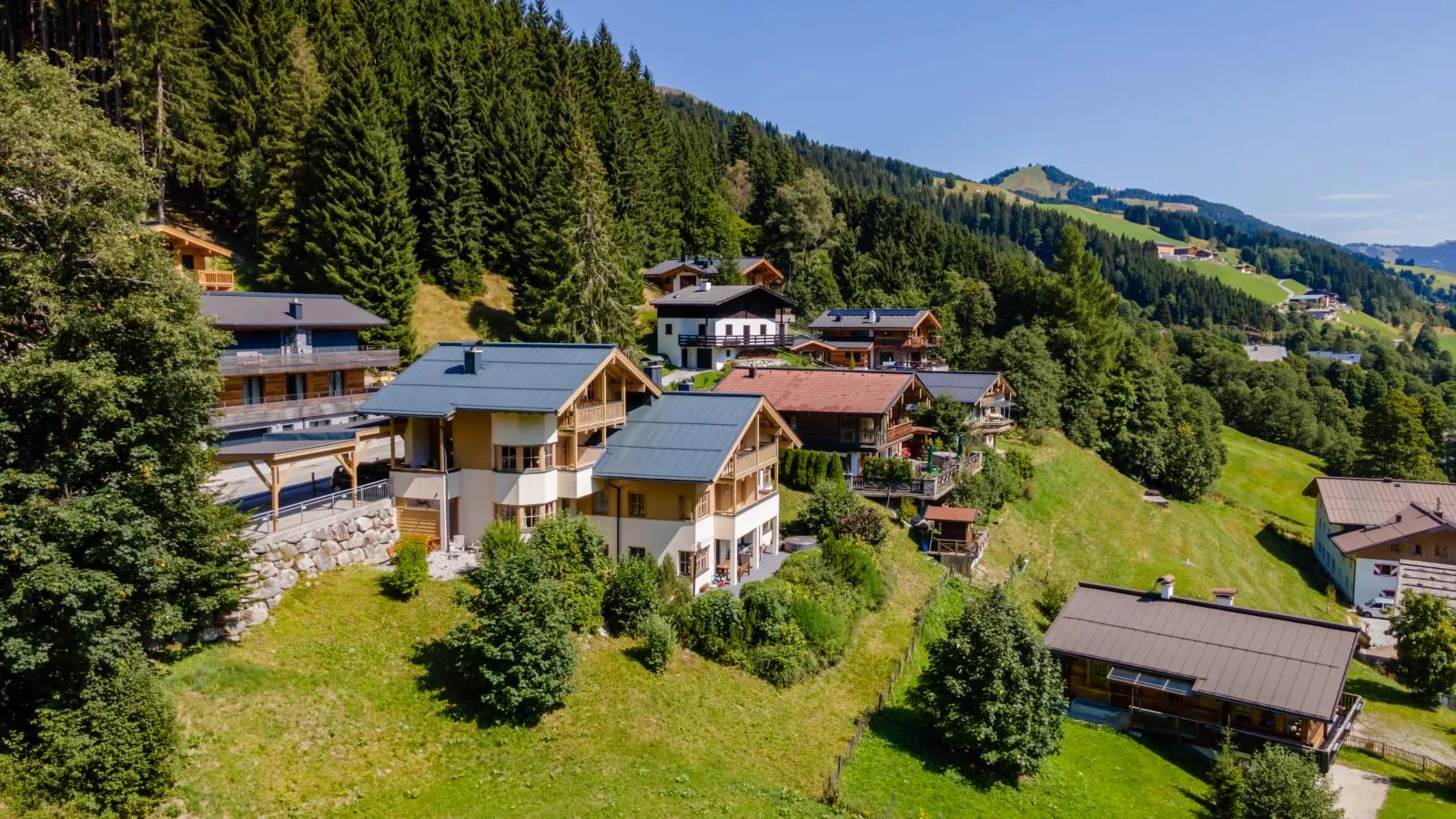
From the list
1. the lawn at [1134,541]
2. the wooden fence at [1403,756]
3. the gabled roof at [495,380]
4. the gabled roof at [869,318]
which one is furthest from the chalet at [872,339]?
the gabled roof at [495,380]

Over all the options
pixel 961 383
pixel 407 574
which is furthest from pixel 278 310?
pixel 961 383

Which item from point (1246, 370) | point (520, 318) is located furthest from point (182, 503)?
point (1246, 370)

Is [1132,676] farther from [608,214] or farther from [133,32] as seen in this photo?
[133,32]

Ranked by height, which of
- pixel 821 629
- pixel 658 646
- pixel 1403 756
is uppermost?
pixel 658 646

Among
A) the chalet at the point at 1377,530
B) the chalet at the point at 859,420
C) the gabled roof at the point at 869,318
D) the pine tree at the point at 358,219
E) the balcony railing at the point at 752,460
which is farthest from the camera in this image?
the gabled roof at the point at 869,318

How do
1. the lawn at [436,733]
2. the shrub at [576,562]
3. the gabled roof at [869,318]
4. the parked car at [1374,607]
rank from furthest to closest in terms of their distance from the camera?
the gabled roof at [869,318] < the parked car at [1374,607] < the shrub at [576,562] < the lawn at [436,733]

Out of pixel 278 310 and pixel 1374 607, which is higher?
pixel 278 310

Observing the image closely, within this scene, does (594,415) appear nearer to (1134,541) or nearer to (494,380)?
(494,380)

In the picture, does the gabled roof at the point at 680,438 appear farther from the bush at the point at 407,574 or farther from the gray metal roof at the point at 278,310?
the gray metal roof at the point at 278,310
